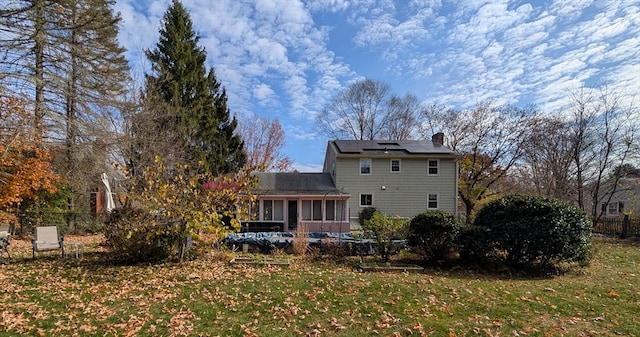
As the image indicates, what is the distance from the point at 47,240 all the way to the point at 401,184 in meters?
18.5

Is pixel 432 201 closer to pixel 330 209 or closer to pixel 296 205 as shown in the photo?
pixel 330 209

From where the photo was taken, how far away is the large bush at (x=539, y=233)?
790 centimetres

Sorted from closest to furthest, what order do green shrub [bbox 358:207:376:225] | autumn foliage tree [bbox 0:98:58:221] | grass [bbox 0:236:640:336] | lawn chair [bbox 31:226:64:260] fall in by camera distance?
grass [bbox 0:236:640:336] < lawn chair [bbox 31:226:64:260] < autumn foliage tree [bbox 0:98:58:221] < green shrub [bbox 358:207:376:225]

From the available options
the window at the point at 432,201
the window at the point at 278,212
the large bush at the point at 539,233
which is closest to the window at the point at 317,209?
the window at the point at 278,212

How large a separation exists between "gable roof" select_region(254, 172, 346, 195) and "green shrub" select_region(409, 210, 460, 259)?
458 inches

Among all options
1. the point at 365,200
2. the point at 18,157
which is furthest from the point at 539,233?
the point at 18,157

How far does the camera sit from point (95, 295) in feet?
19.0

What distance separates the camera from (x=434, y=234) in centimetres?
873

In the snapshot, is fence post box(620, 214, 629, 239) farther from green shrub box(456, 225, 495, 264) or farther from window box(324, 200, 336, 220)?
window box(324, 200, 336, 220)

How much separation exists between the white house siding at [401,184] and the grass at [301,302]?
14392mm

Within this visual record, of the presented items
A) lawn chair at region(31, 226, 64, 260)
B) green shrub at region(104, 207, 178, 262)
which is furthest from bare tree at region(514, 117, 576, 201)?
lawn chair at region(31, 226, 64, 260)

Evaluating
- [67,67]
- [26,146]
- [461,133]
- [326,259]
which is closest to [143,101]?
[67,67]

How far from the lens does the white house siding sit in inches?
885

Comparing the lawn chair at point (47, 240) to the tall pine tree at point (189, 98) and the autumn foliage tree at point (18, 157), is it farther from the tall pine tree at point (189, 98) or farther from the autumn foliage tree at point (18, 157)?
the tall pine tree at point (189, 98)
